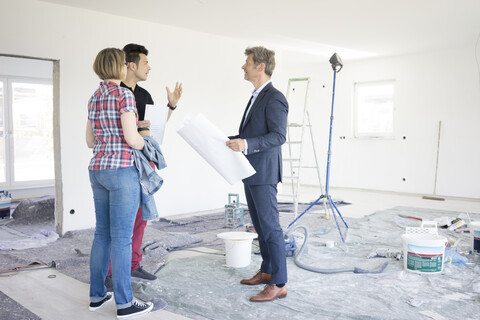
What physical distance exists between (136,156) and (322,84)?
7567mm

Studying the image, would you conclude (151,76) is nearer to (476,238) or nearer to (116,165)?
(116,165)

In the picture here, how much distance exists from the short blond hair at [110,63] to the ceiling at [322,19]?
2659mm

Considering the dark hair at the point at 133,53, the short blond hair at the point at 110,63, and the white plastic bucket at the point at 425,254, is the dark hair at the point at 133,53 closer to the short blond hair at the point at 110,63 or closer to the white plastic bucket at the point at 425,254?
the short blond hair at the point at 110,63

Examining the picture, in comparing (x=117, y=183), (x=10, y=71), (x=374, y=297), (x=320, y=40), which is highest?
(x=320, y=40)

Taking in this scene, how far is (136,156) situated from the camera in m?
2.42

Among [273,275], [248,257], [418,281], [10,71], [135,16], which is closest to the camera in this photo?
[273,275]

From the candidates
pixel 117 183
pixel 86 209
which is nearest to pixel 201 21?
pixel 86 209

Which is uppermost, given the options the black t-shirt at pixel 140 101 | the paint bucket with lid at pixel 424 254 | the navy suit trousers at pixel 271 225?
the black t-shirt at pixel 140 101

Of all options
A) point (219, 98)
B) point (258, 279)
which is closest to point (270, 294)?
point (258, 279)

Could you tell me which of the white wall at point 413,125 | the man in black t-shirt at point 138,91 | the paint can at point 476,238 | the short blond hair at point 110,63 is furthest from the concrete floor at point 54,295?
the white wall at point 413,125

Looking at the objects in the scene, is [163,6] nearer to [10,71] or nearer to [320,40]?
[320,40]

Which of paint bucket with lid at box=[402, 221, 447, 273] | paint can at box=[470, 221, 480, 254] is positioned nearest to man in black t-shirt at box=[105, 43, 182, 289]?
paint bucket with lid at box=[402, 221, 447, 273]

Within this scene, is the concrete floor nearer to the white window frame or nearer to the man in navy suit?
the man in navy suit

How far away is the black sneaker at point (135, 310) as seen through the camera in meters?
2.44
